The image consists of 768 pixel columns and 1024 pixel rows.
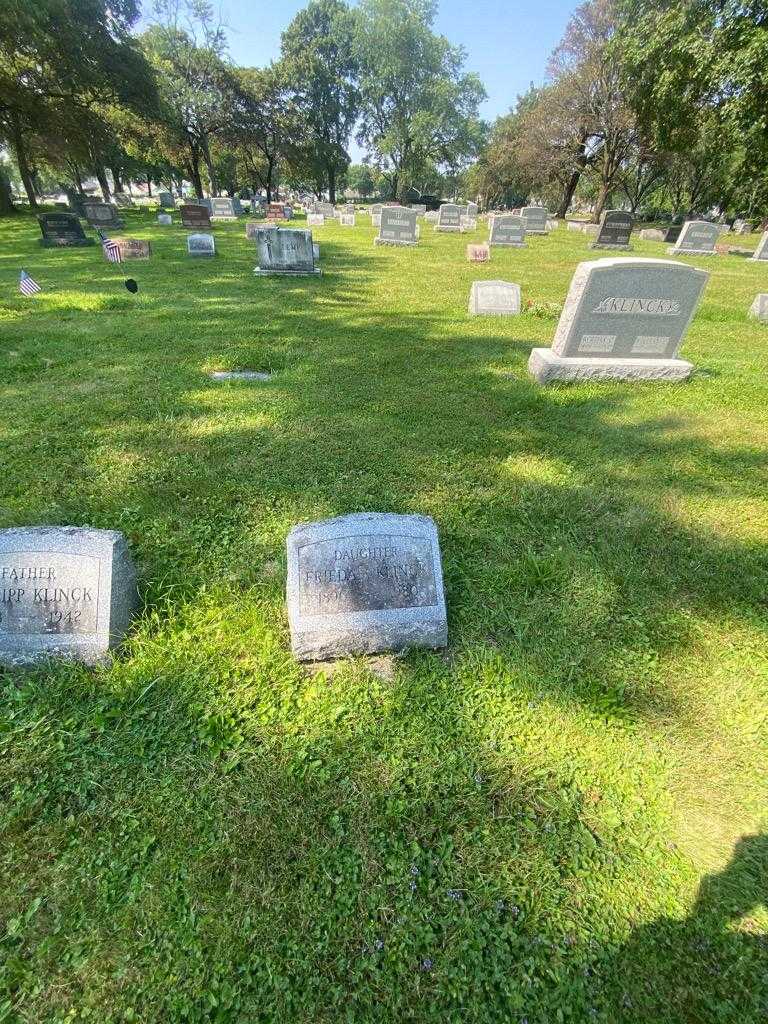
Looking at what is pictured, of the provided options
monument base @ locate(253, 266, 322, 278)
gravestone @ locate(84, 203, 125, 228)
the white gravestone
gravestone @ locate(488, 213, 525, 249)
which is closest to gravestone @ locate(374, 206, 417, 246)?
gravestone @ locate(488, 213, 525, 249)

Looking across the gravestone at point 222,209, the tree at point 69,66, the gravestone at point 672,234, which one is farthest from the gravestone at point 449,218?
the tree at point 69,66

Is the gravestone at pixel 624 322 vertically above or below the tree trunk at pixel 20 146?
below

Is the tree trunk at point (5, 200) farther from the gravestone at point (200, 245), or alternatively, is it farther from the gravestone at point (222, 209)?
the gravestone at point (200, 245)

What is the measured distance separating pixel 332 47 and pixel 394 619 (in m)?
60.8

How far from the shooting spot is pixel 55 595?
2.24 metres

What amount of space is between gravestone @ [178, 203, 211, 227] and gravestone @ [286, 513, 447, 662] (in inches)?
1013

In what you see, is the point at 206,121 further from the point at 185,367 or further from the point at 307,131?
the point at 185,367

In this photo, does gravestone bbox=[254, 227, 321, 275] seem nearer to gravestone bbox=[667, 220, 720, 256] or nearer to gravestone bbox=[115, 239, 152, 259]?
gravestone bbox=[115, 239, 152, 259]

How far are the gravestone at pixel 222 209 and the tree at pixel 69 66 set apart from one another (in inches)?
229

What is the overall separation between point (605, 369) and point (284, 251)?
871 cm

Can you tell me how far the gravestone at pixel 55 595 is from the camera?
223 cm

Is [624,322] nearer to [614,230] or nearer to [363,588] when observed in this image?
[363,588]

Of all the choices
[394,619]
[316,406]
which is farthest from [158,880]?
[316,406]

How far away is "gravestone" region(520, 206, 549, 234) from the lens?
24513 millimetres
